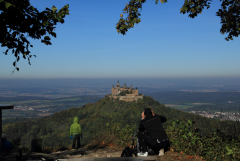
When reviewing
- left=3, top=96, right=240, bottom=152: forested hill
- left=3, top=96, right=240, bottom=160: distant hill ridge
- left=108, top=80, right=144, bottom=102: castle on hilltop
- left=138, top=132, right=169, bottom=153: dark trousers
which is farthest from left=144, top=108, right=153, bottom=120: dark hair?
left=108, top=80, right=144, bottom=102: castle on hilltop

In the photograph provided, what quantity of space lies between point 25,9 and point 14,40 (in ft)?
2.81

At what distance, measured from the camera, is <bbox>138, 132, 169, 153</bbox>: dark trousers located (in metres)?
4.94

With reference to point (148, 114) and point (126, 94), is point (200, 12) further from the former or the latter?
point (126, 94)

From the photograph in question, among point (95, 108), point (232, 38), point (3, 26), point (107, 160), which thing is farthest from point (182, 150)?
point (95, 108)

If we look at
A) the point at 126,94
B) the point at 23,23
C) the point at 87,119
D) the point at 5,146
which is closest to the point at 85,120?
the point at 87,119

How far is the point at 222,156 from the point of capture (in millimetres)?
5277

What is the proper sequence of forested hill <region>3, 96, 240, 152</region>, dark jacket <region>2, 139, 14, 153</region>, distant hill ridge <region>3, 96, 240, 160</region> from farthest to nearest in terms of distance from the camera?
forested hill <region>3, 96, 240, 152</region> < distant hill ridge <region>3, 96, 240, 160</region> < dark jacket <region>2, 139, 14, 153</region>

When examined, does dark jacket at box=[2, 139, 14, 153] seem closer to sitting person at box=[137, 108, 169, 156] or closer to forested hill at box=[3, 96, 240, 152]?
sitting person at box=[137, 108, 169, 156]

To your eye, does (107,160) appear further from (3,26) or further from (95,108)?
(95,108)

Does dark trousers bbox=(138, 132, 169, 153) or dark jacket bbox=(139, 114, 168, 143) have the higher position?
dark jacket bbox=(139, 114, 168, 143)

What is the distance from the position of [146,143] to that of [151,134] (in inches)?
13.1

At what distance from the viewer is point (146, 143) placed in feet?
16.7

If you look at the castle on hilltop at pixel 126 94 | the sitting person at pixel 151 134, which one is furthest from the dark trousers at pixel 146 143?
the castle on hilltop at pixel 126 94

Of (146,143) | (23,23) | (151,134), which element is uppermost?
(23,23)
